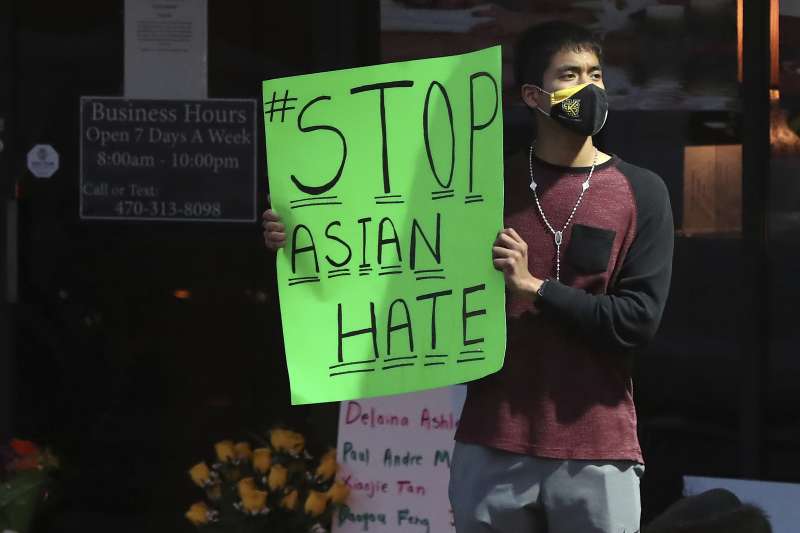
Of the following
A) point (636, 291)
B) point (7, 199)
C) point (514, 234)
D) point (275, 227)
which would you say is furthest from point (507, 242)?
point (7, 199)

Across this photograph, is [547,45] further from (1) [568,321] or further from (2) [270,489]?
(2) [270,489]

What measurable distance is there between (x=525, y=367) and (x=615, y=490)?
0.31m

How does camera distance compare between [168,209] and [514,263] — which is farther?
[168,209]

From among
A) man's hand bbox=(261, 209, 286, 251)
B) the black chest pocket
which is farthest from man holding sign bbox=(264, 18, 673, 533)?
man's hand bbox=(261, 209, 286, 251)

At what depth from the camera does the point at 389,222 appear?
329 centimetres

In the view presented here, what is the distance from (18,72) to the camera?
5.49 metres

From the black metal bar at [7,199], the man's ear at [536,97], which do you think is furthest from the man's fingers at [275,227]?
the black metal bar at [7,199]

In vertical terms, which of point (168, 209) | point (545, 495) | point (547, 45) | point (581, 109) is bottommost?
point (545, 495)

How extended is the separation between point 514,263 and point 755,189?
7.45 ft

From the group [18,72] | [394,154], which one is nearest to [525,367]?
[394,154]

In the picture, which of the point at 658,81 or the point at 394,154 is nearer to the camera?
the point at 394,154

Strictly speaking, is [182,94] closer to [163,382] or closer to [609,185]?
[163,382]

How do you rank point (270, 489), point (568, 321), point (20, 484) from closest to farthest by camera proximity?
point (568, 321), point (270, 489), point (20, 484)

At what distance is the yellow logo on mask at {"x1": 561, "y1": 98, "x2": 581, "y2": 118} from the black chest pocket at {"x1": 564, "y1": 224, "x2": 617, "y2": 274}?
0.22 metres
